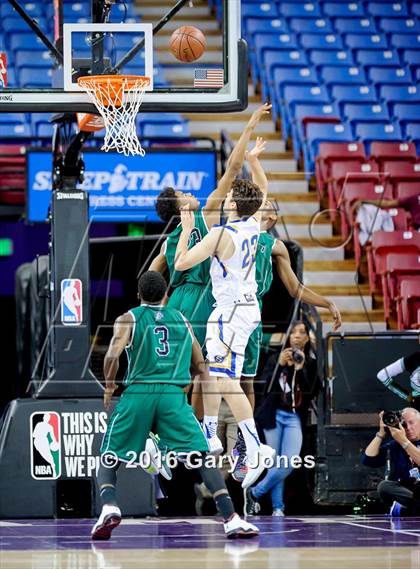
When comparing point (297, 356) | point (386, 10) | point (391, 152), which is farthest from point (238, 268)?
point (386, 10)

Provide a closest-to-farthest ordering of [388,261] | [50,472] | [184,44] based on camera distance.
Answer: [184,44] → [50,472] → [388,261]

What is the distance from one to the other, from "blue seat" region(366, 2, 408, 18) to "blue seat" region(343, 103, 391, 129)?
10.6 feet

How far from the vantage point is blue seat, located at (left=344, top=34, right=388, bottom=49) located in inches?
801

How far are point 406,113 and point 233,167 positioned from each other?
8.94 meters

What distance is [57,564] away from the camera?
7820 mm

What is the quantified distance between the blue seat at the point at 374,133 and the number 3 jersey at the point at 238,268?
8425 mm

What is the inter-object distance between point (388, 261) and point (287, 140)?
13.9 feet

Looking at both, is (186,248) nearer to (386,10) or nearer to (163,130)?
(163,130)

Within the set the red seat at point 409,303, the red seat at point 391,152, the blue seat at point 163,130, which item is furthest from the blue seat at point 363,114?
the red seat at point 409,303

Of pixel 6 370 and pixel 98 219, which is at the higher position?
pixel 98 219

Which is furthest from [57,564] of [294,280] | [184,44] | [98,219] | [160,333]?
[98,219]

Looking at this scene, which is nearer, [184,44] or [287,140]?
[184,44]

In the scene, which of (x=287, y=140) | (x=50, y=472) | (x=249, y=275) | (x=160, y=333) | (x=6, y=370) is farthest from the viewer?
(x=287, y=140)

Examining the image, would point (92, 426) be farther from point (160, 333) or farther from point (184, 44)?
point (184, 44)
